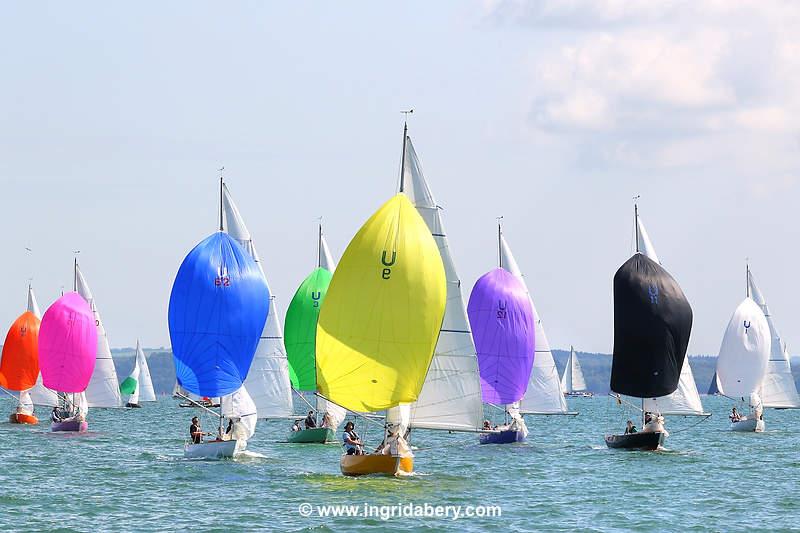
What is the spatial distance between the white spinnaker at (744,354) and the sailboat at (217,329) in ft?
107

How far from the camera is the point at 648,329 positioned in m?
51.1

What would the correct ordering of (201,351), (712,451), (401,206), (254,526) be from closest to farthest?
(254,526), (401,206), (201,351), (712,451)

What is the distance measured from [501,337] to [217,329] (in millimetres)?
14486

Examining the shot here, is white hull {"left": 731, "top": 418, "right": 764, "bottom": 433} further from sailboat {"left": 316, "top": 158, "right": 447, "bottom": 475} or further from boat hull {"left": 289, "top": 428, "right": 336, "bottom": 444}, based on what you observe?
sailboat {"left": 316, "top": 158, "right": 447, "bottom": 475}

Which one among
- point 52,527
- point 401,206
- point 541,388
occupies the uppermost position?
point 401,206

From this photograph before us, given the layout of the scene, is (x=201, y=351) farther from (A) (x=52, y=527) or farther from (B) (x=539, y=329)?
(B) (x=539, y=329)

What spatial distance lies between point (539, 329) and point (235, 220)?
15728 millimetres

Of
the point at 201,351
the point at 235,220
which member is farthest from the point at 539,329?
the point at 201,351

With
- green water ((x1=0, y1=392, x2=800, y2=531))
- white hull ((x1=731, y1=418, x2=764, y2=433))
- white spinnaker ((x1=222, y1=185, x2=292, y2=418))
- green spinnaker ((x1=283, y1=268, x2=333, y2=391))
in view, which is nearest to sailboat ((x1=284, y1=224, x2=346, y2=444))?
green spinnaker ((x1=283, y1=268, x2=333, y2=391))

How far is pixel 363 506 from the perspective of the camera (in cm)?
3441

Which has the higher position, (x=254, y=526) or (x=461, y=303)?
(x=461, y=303)

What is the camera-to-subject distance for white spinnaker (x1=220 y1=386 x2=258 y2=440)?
46.3 m

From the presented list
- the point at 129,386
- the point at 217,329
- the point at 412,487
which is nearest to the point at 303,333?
the point at 217,329

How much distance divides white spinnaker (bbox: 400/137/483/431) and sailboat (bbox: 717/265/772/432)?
33.1 m
